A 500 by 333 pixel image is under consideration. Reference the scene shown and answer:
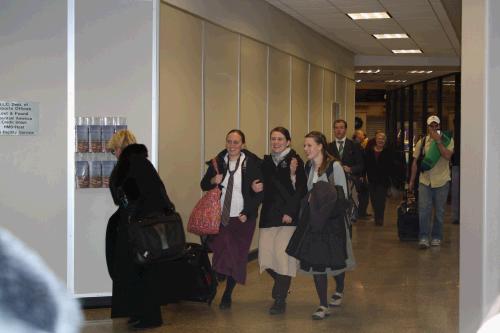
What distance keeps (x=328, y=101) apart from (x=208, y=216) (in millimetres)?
8739

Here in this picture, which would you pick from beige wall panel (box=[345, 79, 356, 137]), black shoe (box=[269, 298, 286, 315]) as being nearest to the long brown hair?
black shoe (box=[269, 298, 286, 315])

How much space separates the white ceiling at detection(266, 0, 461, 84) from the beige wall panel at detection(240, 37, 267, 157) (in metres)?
0.96

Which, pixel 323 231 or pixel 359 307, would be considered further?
pixel 359 307

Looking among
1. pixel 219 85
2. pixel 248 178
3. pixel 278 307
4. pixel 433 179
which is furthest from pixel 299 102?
pixel 278 307

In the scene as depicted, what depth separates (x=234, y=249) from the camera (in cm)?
709

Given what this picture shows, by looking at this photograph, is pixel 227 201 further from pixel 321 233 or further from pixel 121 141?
pixel 121 141

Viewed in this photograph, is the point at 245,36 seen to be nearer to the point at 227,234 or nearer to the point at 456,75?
the point at 227,234

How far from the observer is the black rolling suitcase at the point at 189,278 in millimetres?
6477

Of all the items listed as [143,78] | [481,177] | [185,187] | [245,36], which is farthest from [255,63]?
[481,177]

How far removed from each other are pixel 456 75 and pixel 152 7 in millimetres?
14690

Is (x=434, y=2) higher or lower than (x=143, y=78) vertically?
higher

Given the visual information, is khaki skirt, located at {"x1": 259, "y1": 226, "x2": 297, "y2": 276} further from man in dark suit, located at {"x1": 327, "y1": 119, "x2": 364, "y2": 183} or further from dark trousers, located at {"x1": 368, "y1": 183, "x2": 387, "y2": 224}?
dark trousers, located at {"x1": 368, "y1": 183, "x2": 387, "y2": 224}

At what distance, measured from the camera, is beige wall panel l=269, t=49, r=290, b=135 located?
442 inches

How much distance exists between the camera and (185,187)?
8414 mm
